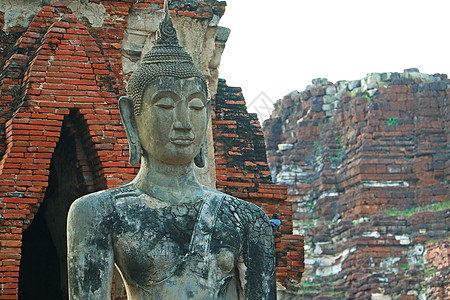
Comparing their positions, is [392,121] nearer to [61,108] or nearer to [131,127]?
[61,108]

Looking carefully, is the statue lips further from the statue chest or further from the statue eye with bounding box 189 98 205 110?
the statue chest

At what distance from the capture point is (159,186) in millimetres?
6219

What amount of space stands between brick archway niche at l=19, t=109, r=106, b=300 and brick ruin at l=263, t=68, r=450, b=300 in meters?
28.3

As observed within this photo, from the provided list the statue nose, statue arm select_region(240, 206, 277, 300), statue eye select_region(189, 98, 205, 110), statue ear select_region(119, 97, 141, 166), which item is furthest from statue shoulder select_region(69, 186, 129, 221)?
statue arm select_region(240, 206, 277, 300)

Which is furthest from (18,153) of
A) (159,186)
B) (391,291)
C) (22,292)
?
(391,291)

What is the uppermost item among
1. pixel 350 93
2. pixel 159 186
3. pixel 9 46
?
pixel 350 93

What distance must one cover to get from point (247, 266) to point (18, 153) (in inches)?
191

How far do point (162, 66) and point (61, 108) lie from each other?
4.55 m

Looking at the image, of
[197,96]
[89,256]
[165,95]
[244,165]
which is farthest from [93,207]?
[244,165]

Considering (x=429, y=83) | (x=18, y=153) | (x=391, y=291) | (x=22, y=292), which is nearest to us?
(x=18, y=153)

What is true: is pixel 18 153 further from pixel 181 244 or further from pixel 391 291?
pixel 391 291

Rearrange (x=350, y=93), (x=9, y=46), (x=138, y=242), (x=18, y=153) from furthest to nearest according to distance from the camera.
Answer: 1. (x=350, y=93)
2. (x=9, y=46)
3. (x=18, y=153)
4. (x=138, y=242)

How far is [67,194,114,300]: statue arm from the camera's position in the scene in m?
5.93

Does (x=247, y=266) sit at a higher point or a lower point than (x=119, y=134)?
lower
